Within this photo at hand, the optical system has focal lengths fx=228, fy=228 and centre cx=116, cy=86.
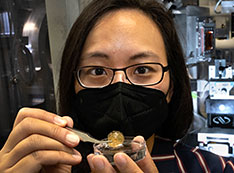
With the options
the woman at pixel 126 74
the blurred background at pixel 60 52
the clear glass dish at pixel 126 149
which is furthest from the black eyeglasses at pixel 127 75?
the blurred background at pixel 60 52

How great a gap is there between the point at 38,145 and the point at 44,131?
44 millimetres

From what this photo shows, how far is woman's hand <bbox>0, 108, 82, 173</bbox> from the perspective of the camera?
26.7 inches

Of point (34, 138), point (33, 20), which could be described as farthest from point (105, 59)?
point (33, 20)

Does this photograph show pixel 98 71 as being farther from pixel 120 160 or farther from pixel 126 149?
pixel 120 160

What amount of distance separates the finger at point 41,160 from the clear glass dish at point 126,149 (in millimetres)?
74

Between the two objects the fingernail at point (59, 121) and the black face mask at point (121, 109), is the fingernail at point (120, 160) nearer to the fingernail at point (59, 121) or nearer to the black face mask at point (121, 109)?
the fingernail at point (59, 121)

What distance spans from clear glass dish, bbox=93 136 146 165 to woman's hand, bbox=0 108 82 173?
0.07 metres

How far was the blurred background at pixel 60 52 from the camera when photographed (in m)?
1.86

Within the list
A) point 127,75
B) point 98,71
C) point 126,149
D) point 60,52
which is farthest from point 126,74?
point 60,52

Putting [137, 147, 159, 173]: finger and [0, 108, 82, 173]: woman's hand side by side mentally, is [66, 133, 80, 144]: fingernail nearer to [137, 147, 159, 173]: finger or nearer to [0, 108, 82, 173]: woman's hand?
[0, 108, 82, 173]: woman's hand

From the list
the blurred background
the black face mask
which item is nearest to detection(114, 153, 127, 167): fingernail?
the black face mask

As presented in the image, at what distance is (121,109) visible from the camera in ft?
3.26

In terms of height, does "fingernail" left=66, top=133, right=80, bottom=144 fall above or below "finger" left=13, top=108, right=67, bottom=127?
below

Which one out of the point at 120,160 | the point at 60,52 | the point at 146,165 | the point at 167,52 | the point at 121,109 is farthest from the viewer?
the point at 60,52
